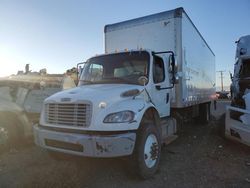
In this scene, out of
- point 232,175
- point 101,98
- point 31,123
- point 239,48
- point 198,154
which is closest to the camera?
point 101,98

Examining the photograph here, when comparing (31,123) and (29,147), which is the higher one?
(31,123)

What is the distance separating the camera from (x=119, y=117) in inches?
172

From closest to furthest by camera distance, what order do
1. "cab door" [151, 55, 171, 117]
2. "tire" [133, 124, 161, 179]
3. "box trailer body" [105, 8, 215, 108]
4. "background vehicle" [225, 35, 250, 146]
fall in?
1. "tire" [133, 124, 161, 179]
2. "cab door" [151, 55, 171, 117]
3. "background vehicle" [225, 35, 250, 146]
4. "box trailer body" [105, 8, 215, 108]

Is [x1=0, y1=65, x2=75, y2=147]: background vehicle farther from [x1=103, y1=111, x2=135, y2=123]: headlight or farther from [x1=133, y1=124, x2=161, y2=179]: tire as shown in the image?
[x1=133, y1=124, x2=161, y2=179]: tire

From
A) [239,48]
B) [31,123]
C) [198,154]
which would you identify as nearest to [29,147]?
[31,123]

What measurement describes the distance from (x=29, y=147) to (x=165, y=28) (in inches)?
198

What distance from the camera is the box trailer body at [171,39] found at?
6.95 metres

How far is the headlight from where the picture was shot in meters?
4.32

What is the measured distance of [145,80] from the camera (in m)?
5.39

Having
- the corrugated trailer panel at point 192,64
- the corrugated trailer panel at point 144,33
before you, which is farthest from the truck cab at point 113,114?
the corrugated trailer panel at point 192,64

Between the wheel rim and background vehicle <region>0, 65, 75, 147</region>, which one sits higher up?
background vehicle <region>0, 65, 75, 147</region>

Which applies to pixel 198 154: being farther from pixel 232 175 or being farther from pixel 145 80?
pixel 145 80

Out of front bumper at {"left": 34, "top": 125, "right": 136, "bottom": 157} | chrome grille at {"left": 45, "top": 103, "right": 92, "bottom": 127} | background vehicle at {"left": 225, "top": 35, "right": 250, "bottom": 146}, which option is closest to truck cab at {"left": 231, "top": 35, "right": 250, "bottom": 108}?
background vehicle at {"left": 225, "top": 35, "right": 250, "bottom": 146}

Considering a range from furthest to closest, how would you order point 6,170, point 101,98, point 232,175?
point 6,170 → point 232,175 → point 101,98
